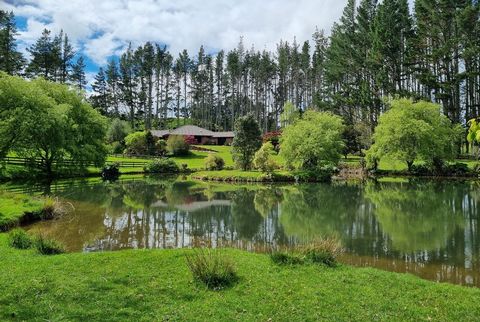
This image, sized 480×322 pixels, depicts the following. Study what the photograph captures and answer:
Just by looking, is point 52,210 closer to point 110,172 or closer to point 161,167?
point 110,172

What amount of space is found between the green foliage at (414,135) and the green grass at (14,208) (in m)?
37.0

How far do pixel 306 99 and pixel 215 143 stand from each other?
27526 mm

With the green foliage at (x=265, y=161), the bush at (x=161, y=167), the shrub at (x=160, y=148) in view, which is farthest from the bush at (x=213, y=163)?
the shrub at (x=160, y=148)

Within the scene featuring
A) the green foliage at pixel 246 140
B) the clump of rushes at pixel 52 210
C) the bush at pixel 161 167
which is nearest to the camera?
the clump of rushes at pixel 52 210

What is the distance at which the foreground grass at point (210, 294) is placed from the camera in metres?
6.97

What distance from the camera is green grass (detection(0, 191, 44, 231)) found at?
54.0 feet

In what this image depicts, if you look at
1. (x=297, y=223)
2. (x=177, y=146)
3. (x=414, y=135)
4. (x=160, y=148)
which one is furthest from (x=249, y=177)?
(x=160, y=148)

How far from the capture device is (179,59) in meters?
98.7

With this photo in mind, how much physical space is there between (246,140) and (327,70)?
36.8 meters

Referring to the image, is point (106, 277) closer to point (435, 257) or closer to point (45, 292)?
point (45, 292)

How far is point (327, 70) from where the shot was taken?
75188 mm

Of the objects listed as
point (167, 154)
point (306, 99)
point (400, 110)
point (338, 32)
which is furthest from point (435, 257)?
point (306, 99)

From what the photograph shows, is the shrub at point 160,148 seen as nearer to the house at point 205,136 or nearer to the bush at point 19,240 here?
the house at point 205,136

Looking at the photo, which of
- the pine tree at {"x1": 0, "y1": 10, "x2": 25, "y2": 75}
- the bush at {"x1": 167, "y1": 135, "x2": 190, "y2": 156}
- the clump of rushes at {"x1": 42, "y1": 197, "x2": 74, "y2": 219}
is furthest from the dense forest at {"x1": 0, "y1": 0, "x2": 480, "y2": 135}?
the clump of rushes at {"x1": 42, "y1": 197, "x2": 74, "y2": 219}
